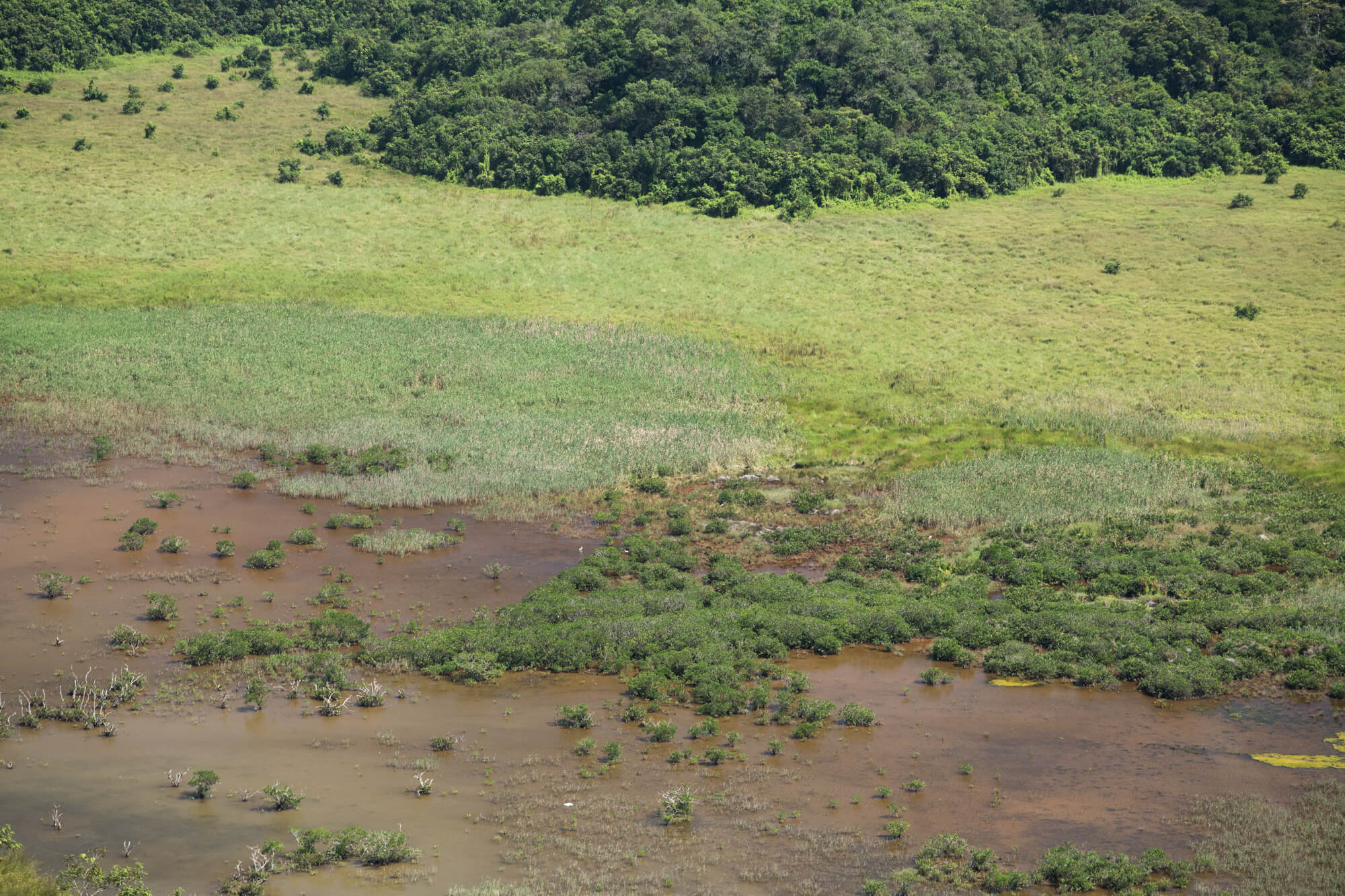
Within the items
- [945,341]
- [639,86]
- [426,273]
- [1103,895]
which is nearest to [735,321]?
[945,341]

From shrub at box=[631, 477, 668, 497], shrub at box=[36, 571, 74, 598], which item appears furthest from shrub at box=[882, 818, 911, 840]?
shrub at box=[36, 571, 74, 598]

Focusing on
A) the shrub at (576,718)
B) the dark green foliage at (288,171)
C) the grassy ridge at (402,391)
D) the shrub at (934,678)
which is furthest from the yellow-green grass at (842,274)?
the shrub at (576,718)

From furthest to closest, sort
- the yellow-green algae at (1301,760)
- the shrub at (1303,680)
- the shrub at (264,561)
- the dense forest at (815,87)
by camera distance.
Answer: the dense forest at (815,87)
the shrub at (264,561)
the shrub at (1303,680)
the yellow-green algae at (1301,760)

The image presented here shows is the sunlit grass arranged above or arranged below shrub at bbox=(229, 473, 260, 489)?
below

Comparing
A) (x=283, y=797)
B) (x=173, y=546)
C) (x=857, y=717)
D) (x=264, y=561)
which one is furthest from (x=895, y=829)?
(x=173, y=546)

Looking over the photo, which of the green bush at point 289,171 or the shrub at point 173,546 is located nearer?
the shrub at point 173,546

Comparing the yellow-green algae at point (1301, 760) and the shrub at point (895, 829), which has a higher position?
the shrub at point (895, 829)

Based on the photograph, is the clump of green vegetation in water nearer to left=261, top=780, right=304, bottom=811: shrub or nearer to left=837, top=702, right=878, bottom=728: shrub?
left=261, top=780, right=304, bottom=811: shrub

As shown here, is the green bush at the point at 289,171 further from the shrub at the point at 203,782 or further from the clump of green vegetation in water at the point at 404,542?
the shrub at the point at 203,782
